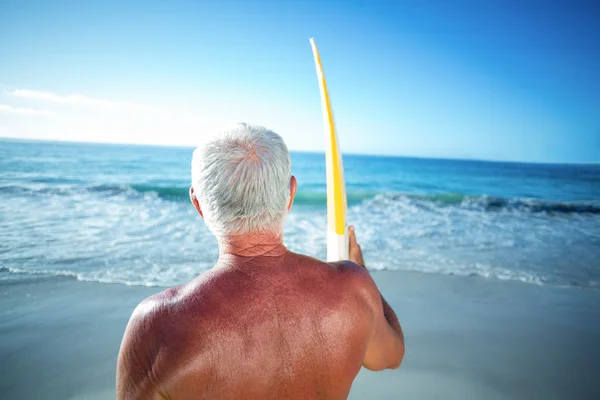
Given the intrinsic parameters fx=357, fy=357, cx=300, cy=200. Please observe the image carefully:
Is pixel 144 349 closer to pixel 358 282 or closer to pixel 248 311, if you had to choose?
pixel 248 311

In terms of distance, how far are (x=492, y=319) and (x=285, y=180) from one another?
3.45 m

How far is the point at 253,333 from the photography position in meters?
0.96

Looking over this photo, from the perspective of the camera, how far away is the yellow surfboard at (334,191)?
1929mm

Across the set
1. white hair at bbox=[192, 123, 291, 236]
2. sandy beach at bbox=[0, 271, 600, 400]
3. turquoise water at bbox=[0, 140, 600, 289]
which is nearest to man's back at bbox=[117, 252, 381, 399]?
white hair at bbox=[192, 123, 291, 236]

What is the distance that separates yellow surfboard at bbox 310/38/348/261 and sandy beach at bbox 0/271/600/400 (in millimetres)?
1235

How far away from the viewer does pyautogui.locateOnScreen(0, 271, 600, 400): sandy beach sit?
2.55 m

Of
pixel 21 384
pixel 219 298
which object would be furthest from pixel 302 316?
pixel 21 384

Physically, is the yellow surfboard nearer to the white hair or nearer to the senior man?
the senior man

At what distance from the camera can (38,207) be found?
8.95m

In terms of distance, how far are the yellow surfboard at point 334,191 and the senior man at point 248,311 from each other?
78cm

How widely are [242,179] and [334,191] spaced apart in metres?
1.13

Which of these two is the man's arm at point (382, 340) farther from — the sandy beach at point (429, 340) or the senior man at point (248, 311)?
the sandy beach at point (429, 340)

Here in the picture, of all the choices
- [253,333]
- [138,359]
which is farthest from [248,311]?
[138,359]

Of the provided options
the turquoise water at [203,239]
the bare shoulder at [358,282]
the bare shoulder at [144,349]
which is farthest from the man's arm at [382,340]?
the turquoise water at [203,239]
